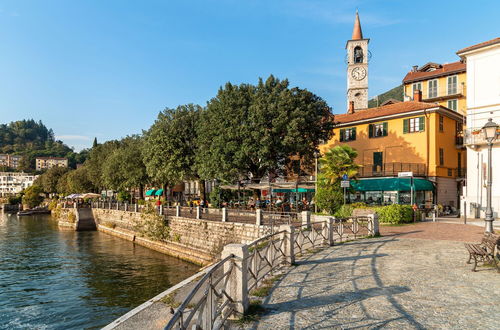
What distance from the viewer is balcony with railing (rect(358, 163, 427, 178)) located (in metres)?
29.4

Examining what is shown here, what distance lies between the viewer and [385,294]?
23.1 feet

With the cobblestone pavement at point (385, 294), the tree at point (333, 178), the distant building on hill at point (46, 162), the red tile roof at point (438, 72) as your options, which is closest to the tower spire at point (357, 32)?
the red tile roof at point (438, 72)

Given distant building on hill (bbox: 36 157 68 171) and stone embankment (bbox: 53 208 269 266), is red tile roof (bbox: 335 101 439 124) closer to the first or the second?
stone embankment (bbox: 53 208 269 266)

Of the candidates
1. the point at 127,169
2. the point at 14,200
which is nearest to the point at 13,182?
the point at 14,200

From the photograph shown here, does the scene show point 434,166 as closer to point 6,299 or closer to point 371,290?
point 371,290

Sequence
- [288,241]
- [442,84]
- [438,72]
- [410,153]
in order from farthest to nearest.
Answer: [438,72], [442,84], [410,153], [288,241]

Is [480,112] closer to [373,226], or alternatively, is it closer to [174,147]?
[373,226]

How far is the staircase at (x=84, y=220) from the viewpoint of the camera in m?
42.5

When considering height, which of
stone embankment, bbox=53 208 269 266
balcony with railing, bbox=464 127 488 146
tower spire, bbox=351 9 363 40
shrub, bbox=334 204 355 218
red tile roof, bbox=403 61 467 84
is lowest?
stone embankment, bbox=53 208 269 266

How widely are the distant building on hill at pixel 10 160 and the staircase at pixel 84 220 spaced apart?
525ft

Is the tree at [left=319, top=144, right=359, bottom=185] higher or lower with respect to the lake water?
higher

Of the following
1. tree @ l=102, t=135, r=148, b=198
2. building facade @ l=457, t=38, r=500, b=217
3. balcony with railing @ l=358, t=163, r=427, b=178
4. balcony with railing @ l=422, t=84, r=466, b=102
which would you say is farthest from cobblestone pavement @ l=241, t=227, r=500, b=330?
tree @ l=102, t=135, r=148, b=198

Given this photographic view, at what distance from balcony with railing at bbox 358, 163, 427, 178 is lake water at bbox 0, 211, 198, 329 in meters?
19.3

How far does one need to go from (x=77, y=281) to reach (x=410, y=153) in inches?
1109
